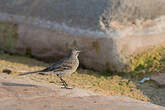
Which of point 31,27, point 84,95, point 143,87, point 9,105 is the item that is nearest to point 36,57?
point 31,27

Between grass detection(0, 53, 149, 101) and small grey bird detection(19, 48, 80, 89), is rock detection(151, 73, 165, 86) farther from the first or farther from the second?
small grey bird detection(19, 48, 80, 89)

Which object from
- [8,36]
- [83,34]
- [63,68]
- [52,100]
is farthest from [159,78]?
[8,36]

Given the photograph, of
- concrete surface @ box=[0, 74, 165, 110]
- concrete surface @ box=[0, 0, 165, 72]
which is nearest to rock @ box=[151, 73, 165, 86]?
concrete surface @ box=[0, 0, 165, 72]

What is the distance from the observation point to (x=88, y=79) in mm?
9188

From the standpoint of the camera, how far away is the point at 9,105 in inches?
227

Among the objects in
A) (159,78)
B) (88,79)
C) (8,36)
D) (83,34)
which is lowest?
(88,79)

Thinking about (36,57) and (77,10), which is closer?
(77,10)

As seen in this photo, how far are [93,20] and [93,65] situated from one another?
4.00 ft

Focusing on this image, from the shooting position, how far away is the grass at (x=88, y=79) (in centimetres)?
835

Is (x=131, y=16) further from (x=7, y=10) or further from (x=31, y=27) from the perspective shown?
(x=7, y=10)

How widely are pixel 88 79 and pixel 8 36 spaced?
3.16 meters

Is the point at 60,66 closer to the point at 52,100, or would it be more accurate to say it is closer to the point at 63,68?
the point at 63,68

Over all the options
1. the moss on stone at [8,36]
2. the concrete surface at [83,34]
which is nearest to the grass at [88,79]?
the concrete surface at [83,34]

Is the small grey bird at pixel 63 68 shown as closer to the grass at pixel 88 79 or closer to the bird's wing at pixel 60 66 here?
the bird's wing at pixel 60 66
